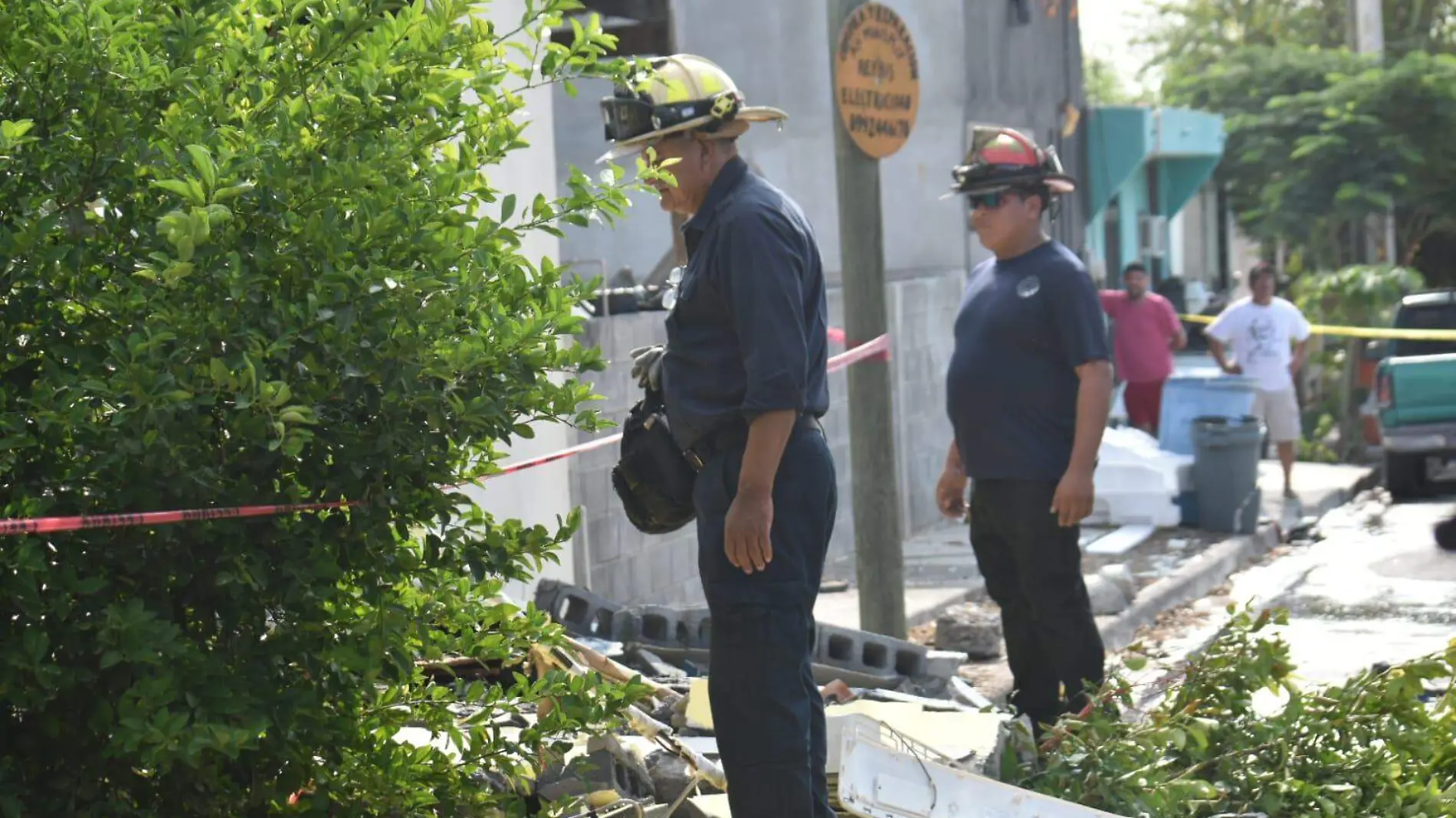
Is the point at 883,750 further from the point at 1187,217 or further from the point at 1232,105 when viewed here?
the point at 1187,217

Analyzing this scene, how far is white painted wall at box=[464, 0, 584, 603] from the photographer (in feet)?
24.1

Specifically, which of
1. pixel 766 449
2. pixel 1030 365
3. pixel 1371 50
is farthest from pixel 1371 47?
pixel 766 449

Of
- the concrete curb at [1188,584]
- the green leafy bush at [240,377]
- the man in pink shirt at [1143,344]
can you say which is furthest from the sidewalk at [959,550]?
the green leafy bush at [240,377]

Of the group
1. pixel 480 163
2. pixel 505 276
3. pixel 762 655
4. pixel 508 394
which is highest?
pixel 480 163

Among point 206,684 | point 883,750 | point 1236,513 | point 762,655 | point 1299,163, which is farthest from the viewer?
point 1299,163

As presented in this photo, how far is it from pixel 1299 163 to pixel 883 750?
877 inches

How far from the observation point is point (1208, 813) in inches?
190

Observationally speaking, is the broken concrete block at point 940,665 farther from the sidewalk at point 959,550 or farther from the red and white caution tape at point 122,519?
the red and white caution tape at point 122,519

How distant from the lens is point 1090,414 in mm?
5738

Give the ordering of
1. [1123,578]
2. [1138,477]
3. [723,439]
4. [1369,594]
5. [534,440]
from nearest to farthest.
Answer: [723,439] < [534,440] < [1123,578] < [1369,594] < [1138,477]

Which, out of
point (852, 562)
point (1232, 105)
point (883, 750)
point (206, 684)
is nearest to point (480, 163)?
point (206, 684)

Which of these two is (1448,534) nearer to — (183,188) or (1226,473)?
(1226,473)

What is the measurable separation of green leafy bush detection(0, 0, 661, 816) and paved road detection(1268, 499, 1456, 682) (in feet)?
15.0

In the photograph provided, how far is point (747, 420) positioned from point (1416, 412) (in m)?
11.6
